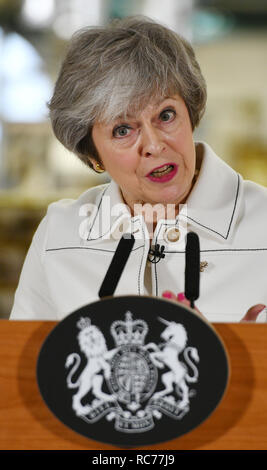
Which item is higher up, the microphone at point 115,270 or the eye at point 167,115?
the eye at point 167,115

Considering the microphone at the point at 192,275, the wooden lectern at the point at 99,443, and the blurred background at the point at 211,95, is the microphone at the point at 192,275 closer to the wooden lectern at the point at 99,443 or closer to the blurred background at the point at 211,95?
the wooden lectern at the point at 99,443

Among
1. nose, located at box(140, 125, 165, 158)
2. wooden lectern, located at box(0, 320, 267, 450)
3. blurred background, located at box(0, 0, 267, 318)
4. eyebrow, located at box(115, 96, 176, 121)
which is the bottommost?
blurred background, located at box(0, 0, 267, 318)

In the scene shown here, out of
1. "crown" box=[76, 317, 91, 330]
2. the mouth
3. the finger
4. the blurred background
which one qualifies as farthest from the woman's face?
the blurred background

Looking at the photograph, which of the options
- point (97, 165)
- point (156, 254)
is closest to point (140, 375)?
point (156, 254)

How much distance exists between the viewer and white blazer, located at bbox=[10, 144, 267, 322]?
117 cm

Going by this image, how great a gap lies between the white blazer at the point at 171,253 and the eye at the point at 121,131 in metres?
0.17

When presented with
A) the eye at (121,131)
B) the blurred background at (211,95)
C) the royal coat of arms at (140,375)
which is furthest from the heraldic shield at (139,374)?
the blurred background at (211,95)

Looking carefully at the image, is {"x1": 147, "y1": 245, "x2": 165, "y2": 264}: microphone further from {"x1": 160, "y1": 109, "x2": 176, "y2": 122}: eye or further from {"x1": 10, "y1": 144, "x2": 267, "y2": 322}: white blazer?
{"x1": 160, "y1": 109, "x2": 176, "y2": 122}: eye

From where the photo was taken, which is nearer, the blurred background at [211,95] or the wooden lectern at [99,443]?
the wooden lectern at [99,443]

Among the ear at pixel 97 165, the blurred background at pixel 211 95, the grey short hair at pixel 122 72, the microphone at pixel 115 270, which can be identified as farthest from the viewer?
the blurred background at pixel 211 95

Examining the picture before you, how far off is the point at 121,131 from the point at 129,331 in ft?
2.08

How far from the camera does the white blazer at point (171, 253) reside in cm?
117

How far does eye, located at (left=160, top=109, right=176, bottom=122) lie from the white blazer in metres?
0.14
